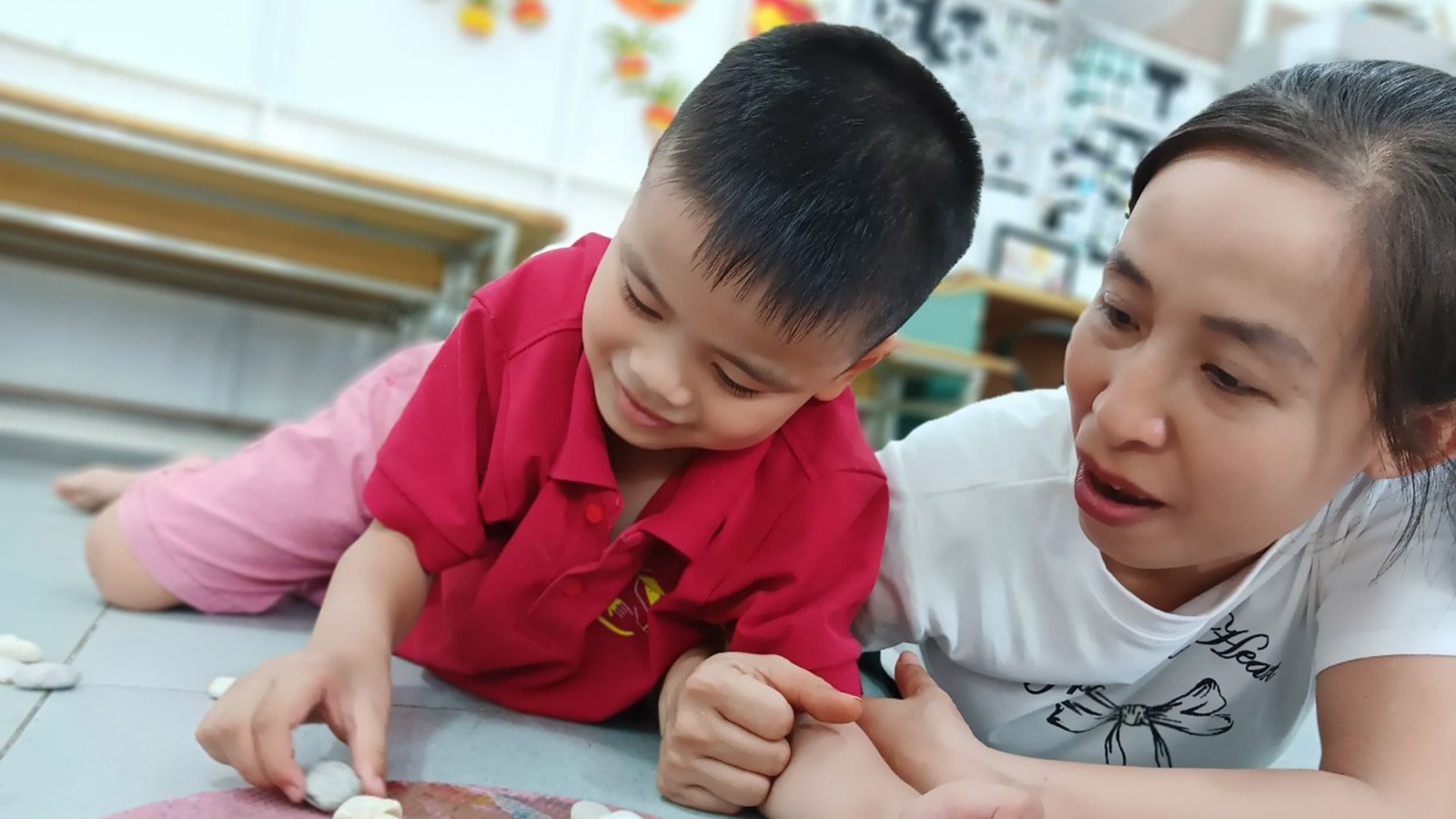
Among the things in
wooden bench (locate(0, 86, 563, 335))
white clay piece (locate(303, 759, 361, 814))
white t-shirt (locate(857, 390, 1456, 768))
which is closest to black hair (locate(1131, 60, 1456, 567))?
white t-shirt (locate(857, 390, 1456, 768))

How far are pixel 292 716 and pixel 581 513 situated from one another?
211mm

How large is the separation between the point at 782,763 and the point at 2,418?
1817 millimetres

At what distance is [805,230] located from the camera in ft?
1.88

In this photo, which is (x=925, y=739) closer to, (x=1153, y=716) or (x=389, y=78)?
(x=1153, y=716)

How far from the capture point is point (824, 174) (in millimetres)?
579

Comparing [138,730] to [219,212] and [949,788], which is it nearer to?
[949,788]

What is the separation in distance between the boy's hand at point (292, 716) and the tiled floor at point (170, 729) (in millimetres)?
30

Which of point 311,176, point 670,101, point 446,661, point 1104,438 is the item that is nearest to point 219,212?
point 311,176

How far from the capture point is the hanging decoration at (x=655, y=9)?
8.62 feet

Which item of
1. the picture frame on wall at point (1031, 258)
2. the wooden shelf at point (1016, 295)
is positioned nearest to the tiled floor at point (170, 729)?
the wooden shelf at point (1016, 295)

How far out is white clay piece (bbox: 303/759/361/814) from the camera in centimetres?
51

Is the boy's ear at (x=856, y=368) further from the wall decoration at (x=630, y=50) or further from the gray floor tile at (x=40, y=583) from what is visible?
the wall decoration at (x=630, y=50)

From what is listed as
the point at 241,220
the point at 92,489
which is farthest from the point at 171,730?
the point at 241,220

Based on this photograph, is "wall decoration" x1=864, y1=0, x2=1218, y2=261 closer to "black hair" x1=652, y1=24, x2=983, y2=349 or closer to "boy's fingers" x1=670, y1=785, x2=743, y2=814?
"black hair" x1=652, y1=24, x2=983, y2=349
